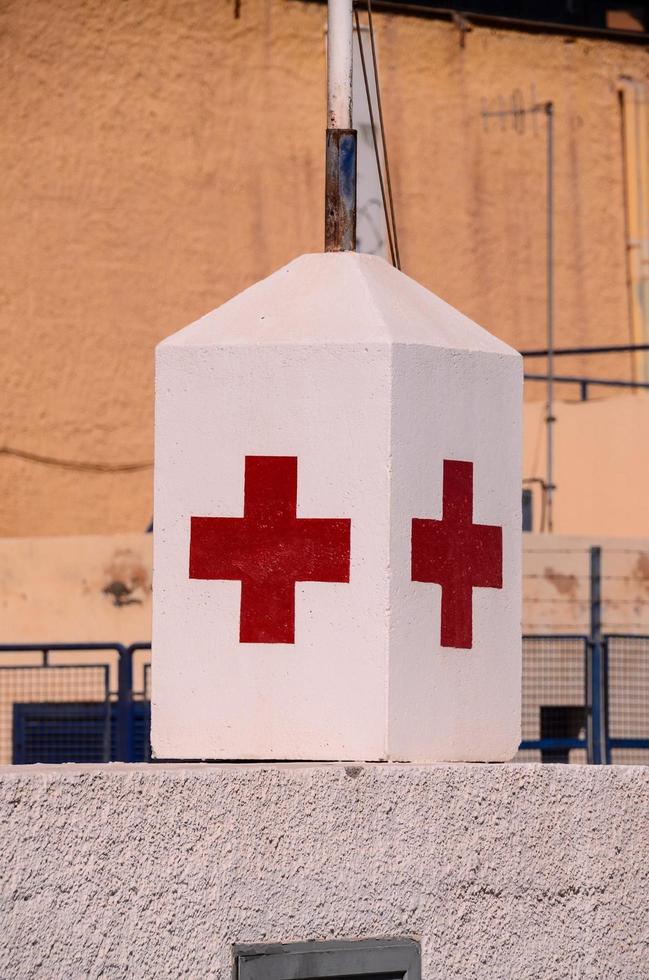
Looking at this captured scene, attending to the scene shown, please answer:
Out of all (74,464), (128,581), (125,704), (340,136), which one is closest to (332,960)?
(340,136)

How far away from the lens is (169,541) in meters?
3.97

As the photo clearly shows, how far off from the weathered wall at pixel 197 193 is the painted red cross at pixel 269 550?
11.7m

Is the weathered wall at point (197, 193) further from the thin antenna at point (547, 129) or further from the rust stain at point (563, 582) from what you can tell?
the rust stain at point (563, 582)

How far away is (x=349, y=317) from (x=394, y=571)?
58 centimetres

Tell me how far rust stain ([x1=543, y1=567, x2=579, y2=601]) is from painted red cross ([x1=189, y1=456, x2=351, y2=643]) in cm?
753

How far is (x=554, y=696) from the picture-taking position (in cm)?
1014

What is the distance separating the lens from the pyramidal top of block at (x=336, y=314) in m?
3.88

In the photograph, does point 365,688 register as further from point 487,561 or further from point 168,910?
point 168,910

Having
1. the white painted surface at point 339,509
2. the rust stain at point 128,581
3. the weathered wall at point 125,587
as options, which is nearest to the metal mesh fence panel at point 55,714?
the weathered wall at point 125,587

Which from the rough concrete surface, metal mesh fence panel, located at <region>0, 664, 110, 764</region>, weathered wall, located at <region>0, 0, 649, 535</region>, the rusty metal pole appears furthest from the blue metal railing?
the rough concrete surface

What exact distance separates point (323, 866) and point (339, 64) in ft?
6.31

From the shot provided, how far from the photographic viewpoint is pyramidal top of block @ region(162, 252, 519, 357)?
388 centimetres

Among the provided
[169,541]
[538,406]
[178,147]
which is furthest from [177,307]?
A: [169,541]

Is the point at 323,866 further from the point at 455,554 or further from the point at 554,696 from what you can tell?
the point at 554,696
